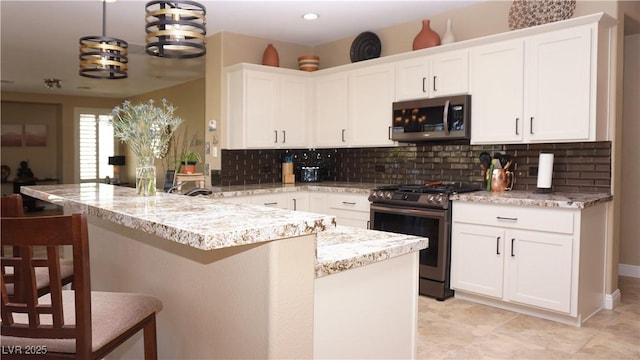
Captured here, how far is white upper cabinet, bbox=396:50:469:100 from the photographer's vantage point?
409 centimetres

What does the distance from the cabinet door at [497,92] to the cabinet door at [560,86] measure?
75 millimetres

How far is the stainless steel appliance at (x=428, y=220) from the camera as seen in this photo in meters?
3.85

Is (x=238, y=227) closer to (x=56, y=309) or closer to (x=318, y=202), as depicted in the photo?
(x=56, y=309)

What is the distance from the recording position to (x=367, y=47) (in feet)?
16.5

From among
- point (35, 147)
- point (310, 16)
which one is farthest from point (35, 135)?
point (310, 16)

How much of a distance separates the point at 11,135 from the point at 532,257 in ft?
35.2

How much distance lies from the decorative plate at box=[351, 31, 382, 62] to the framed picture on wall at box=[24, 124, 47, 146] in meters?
8.46

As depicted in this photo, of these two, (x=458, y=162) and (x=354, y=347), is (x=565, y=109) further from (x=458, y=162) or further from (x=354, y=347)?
(x=354, y=347)

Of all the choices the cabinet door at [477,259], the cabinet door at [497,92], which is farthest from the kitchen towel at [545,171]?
the cabinet door at [477,259]

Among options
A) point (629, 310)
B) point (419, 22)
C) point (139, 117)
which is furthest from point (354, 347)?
point (419, 22)

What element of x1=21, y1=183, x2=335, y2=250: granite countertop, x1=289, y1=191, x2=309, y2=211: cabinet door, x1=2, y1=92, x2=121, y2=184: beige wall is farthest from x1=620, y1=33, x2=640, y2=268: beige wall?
x1=2, y1=92, x2=121, y2=184: beige wall

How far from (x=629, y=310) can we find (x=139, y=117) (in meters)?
3.74

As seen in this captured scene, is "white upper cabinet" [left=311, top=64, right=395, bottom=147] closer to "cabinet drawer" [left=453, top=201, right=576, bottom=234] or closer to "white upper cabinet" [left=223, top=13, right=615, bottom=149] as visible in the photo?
"white upper cabinet" [left=223, top=13, right=615, bottom=149]

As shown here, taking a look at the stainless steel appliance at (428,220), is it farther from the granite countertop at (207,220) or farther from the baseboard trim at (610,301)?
the granite countertop at (207,220)
